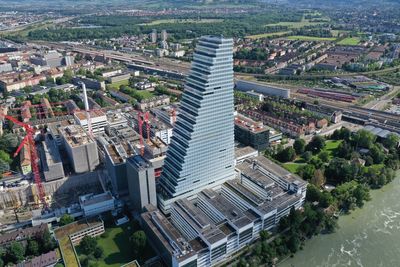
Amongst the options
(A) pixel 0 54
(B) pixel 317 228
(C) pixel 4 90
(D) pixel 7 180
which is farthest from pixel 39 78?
(B) pixel 317 228

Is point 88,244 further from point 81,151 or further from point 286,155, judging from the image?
point 286,155

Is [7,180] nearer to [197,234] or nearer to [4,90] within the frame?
[197,234]

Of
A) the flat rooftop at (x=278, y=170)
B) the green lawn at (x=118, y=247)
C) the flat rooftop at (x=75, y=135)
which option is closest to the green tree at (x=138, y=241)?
the green lawn at (x=118, y=247)

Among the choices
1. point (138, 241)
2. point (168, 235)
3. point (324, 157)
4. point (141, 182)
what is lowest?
point (324, 157)

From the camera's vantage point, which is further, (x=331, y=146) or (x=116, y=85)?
(x=116, y=85)

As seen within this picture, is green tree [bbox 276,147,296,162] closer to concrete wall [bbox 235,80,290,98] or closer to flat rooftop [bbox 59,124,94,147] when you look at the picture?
concrete wall [bbox 235,80,290,98]

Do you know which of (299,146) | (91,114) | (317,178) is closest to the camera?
(317,178)

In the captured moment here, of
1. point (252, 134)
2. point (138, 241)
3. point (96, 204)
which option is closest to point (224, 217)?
point (138, 241)

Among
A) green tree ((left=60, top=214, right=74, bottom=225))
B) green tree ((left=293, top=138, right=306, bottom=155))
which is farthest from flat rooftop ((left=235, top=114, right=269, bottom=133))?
green tree ((left=60, top=214, right=74, bottom=225))
